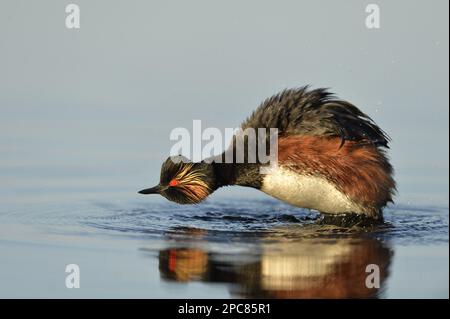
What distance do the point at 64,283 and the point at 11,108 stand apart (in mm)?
7685

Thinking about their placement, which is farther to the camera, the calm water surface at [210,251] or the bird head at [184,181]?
the bird head at [184,181]

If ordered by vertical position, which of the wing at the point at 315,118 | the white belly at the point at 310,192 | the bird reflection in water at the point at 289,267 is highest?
the wing at the point at 315,118

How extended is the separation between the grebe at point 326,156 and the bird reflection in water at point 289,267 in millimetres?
1175

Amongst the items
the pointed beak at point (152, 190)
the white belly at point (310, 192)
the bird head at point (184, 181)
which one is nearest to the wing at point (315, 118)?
the white belly at point (310, 192)

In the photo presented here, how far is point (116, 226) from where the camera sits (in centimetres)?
1012

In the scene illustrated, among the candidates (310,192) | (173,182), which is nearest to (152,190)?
(173,182)

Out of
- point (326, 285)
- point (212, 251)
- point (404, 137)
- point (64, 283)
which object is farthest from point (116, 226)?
point (404, 137)

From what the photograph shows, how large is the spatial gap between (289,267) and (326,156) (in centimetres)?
238

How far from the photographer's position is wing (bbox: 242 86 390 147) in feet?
34.5

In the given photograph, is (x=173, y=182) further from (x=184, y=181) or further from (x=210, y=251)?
(x=210, y=251)

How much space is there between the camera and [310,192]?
10.6 metres

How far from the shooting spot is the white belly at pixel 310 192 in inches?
417

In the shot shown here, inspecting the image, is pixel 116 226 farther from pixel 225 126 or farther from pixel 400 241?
pixel 225 126

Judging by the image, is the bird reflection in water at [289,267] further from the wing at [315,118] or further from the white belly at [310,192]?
the wing at [315,118]
